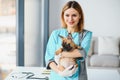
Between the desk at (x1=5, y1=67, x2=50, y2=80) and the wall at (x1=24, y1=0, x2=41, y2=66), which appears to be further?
the wall at (x1=24, y1=0, x2=41, y2=66)

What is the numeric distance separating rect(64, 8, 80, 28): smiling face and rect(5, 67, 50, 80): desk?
2.19ft

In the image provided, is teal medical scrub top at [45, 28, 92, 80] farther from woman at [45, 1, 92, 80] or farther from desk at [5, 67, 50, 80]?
desk at [5, 67, 50, 80]

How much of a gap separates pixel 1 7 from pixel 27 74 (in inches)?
76.4

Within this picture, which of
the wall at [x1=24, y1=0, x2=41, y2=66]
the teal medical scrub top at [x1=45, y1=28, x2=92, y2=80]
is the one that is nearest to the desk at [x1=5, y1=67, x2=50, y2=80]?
the teal medical scrub top at [x1=45, y1=28, x2=92, y2=80]

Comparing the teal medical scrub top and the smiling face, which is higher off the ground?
the smiling face

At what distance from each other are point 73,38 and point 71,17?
0.49 feet

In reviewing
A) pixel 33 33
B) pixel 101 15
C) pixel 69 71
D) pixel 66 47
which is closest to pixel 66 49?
pixel 66 47

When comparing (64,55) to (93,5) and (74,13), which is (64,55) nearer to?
(74,13)

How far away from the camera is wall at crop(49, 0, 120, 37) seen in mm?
5312

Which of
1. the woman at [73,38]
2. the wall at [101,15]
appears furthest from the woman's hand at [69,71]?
the wall at [101,15]

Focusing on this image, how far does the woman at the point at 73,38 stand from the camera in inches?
67.8

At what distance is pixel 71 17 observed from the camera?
1.74 m

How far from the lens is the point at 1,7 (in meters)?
3.94

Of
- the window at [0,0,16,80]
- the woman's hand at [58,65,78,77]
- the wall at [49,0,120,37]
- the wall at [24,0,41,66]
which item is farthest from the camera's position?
the wall at [49,0,120,37]
